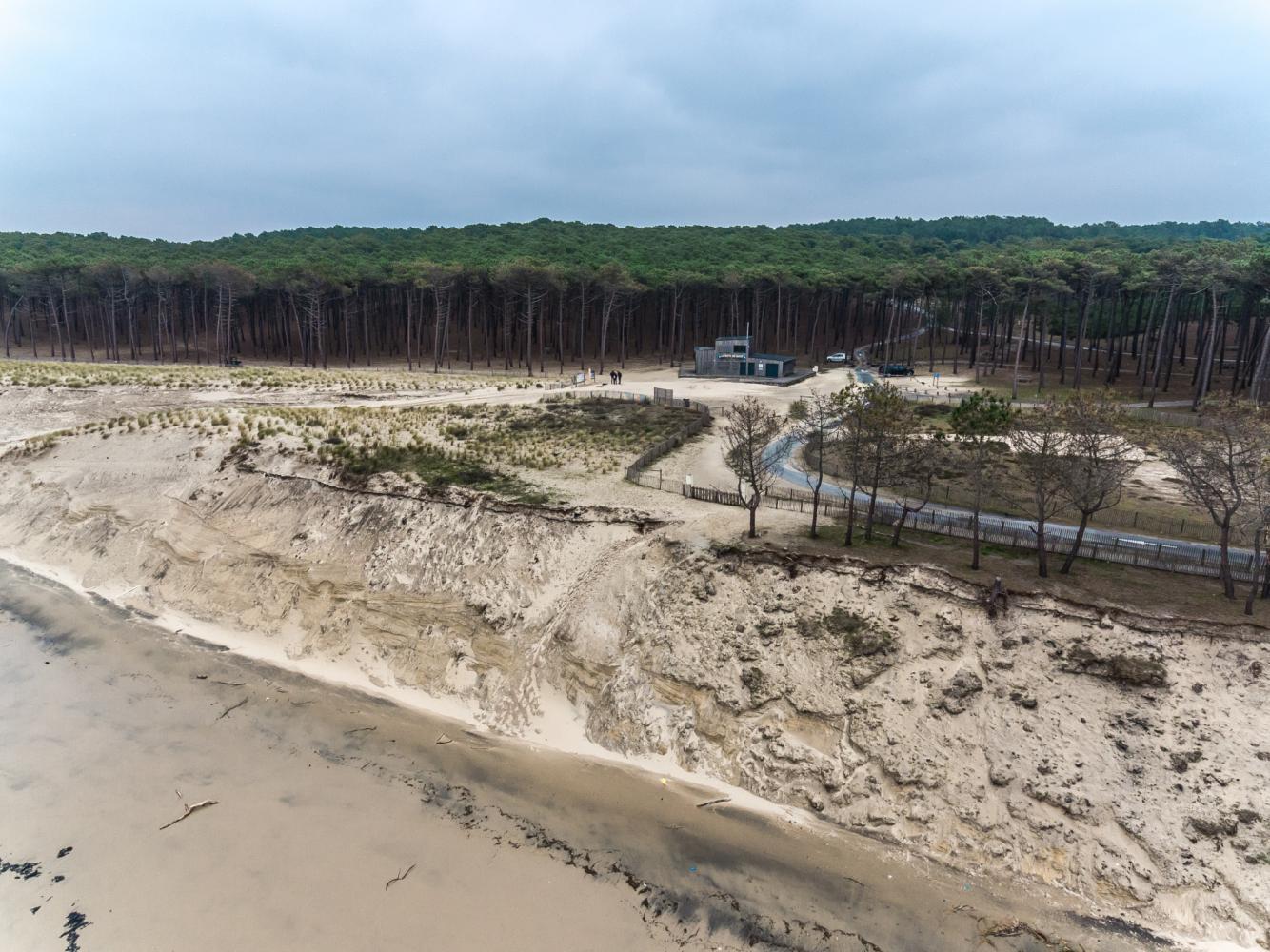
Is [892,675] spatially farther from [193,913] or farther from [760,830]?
[193,913]

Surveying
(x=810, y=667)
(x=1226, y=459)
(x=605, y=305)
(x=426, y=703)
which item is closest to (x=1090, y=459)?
(x=1226, y=459)

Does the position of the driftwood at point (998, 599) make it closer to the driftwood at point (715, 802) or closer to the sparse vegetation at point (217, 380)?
the driftwood at point (715, 802)

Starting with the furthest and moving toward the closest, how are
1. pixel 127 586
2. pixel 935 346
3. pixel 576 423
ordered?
pixel 935 346
pixel 576 423
pixel 127 586

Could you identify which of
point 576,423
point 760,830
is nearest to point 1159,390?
point 576,423

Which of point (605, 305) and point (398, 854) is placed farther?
point (605, 305)

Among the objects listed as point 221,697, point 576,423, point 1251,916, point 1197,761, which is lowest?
point 221,697

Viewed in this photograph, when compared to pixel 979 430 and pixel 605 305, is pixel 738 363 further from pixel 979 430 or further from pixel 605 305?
pixel 979 430
